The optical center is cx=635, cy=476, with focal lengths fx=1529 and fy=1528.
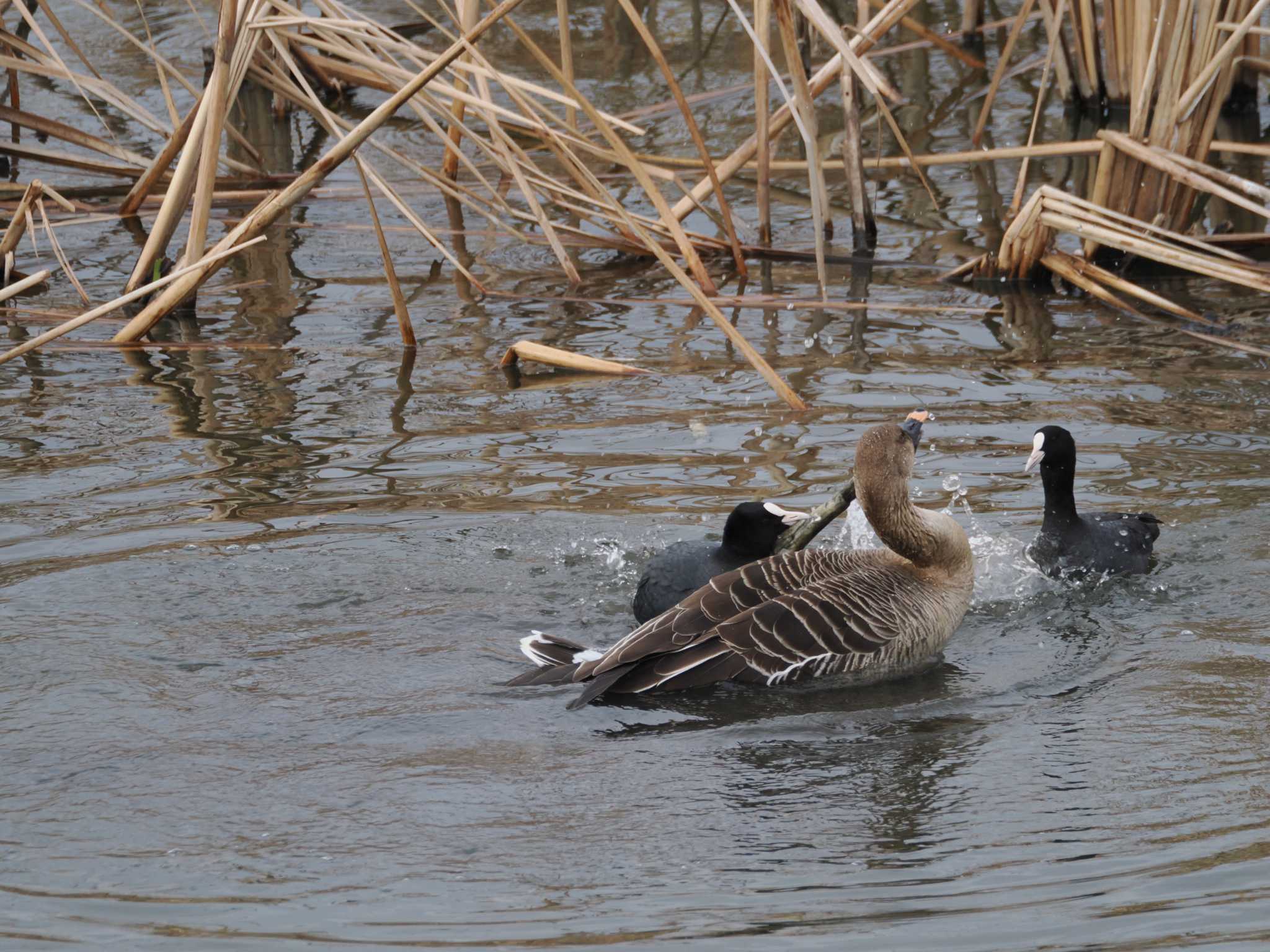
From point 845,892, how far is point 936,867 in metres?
0.34

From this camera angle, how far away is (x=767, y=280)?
1106 centimetres

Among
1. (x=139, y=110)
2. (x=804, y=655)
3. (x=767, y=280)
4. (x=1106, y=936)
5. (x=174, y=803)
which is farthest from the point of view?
(x=767, y=280)

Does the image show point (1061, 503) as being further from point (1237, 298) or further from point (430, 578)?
point (1237, 298)

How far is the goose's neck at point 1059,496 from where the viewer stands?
7.17 metres

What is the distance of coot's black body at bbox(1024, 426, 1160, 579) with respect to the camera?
7.01m

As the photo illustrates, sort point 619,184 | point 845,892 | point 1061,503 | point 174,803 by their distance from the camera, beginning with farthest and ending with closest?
1. point 619,184
2. point 1061,503
3. point 174,803
4. point 845,892

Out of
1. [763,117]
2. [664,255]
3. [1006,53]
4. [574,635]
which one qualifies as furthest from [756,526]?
[1006,53]

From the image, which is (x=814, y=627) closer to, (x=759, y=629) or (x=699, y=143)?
(x=759, y=629)

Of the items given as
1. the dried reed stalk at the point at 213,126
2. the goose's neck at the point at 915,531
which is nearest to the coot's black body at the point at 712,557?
the goose's neck at the point at 915,531

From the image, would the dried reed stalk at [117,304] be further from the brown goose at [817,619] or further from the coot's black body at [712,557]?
the brown goose at [817,619]

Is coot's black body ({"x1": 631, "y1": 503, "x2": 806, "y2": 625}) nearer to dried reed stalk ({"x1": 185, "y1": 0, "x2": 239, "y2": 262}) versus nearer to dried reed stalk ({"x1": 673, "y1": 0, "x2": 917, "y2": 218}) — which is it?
dried reed stalk ({"x1": 673, "y1": 0, "x2": 917, "y2": 218})

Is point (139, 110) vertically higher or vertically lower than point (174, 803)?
higher

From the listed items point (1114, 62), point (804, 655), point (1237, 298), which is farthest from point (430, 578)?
point (1114, 62)

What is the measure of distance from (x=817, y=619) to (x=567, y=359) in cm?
346
